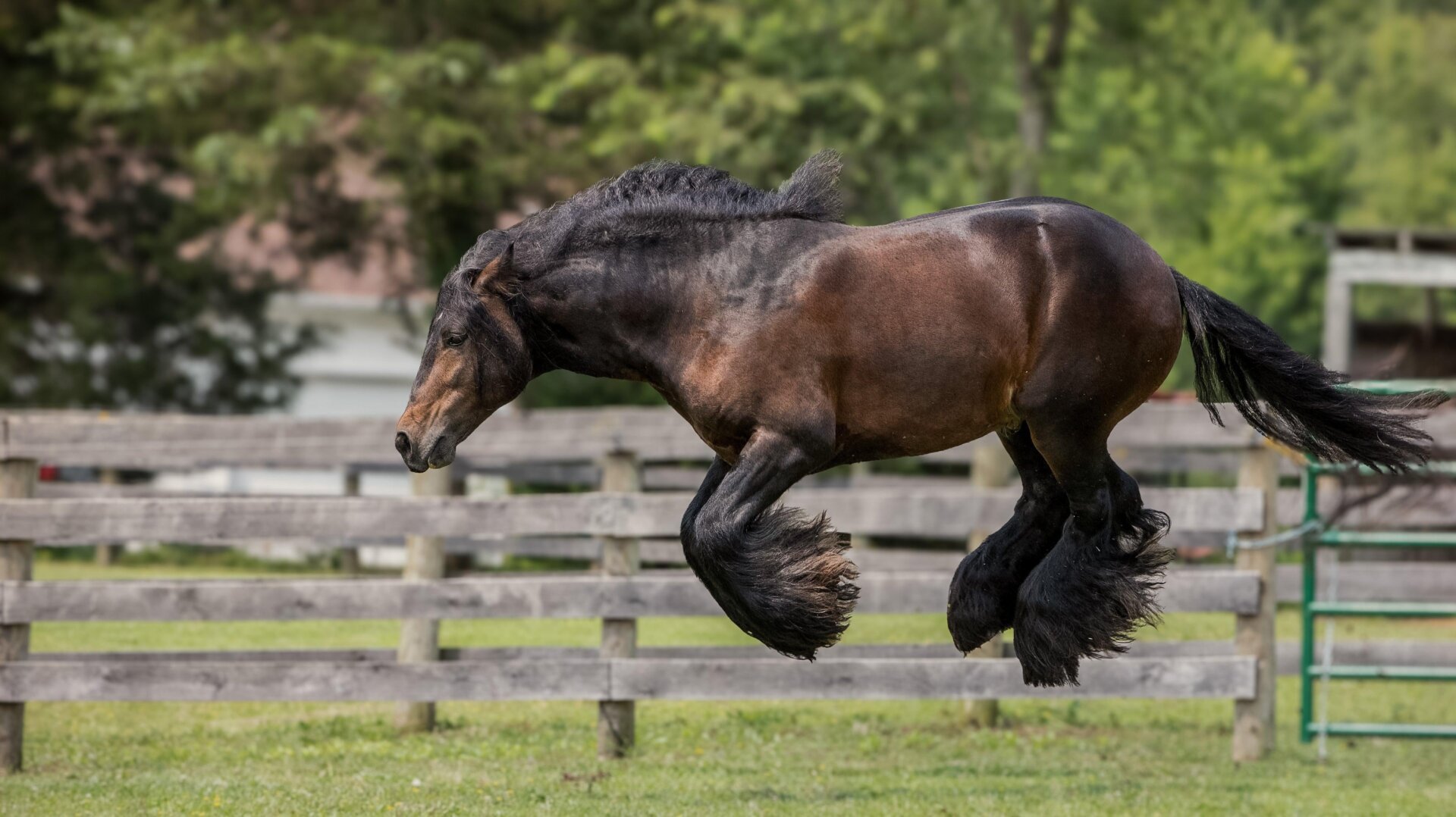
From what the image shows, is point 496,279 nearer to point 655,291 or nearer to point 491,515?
point 655,291

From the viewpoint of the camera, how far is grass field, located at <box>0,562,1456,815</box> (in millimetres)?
6828

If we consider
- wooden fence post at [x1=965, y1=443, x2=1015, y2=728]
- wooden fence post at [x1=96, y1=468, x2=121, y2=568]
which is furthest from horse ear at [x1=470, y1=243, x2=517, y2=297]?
wooden fence post at [x1=96, y1=468, x2=121, y2=568]

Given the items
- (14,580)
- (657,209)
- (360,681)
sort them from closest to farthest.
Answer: (657,209) → (14,580) → (360,681)

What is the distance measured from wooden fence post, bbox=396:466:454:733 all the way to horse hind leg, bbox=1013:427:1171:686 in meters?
4.26

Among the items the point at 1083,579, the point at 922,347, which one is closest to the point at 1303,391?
the point at 1083,579

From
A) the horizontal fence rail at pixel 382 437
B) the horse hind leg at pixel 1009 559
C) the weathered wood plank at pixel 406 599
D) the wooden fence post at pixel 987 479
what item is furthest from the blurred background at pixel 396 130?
the horse hind leg at pixel 1009 559

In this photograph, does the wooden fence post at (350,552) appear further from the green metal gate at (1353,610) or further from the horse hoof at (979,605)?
the horse hoof at (979,605)

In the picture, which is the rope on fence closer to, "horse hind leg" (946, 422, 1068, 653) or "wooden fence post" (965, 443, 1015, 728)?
"wooden fence post" (965, 443, 1015, 728)

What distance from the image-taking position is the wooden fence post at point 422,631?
8.59m

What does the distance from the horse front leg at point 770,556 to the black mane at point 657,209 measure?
717 millimetres

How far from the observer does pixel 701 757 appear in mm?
7965

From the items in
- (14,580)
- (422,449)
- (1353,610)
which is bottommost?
(1353,610)

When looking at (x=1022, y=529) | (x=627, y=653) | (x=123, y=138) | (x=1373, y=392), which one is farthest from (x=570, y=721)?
(x=123, y=138)

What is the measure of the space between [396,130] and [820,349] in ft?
39.4
